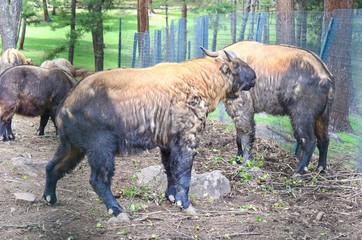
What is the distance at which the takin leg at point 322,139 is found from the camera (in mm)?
7293

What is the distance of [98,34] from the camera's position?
18.6m

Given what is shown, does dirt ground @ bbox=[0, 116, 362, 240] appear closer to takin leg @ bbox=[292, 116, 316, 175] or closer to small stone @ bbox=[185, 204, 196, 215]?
small stone @ bbox=[185, 204, 196, 215]

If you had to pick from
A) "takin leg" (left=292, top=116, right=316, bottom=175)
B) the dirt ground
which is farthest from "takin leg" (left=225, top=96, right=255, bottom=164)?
"takin leg" (left=292, top=116, right=316, bottom=175)

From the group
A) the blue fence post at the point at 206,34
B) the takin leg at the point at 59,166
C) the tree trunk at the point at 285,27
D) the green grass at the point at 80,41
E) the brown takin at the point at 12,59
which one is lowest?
the green grass at the point at 80,41

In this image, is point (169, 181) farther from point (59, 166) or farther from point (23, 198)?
point (23, 198)

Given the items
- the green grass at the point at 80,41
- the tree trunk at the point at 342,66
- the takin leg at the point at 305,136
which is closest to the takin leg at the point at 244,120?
the takin leg at the point at 305,136

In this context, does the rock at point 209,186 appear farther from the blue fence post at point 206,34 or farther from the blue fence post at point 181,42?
the blue fence post at point 181,42

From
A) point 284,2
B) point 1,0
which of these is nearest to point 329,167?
point 284,2

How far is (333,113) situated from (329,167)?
2176 mm

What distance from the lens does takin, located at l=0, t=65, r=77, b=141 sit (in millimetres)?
8539

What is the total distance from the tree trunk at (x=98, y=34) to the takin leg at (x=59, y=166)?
12.8 metres

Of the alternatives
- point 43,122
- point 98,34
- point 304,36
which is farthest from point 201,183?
point 98,34

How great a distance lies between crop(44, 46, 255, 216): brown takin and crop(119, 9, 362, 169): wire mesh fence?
8.47 feet

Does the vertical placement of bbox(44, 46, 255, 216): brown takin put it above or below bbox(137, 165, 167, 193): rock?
above
